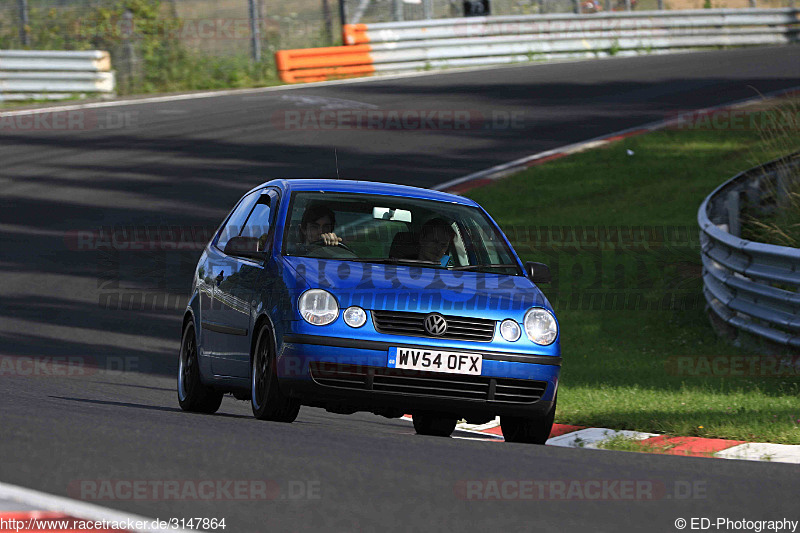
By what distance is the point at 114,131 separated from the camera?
2239 centimetres

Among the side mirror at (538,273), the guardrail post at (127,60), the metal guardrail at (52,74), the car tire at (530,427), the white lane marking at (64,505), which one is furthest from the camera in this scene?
the guardrail post at (127,60)

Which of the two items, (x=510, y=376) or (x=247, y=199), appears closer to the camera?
(x=510, y=376)

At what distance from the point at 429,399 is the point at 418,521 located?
2517mm

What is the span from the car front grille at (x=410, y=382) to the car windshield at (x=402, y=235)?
982mm

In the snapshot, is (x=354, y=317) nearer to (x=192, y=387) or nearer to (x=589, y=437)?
(x=192, y=387)

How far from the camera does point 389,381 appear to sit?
7.08 meters

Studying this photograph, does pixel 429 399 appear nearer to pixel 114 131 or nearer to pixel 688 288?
pixel 688 288

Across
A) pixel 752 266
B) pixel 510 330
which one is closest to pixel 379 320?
pixel 510 330

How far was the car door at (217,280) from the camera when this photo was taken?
8.27 meters

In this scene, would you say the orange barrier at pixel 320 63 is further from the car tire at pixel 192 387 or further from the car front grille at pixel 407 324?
the car front grille at pixel 407 324

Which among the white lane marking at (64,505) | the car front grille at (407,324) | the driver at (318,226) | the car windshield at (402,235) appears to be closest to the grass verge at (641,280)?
the car windshield at (402,235)

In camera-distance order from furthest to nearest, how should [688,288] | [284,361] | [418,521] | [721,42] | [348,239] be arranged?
[721,42]
[688,288]
[348,239]
[284,361]
[418,521]

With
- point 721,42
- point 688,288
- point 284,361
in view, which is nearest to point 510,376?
point 284,361

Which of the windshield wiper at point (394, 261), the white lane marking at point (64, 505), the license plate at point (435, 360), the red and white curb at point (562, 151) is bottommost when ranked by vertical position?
the red and white curb at point (562, 151)
